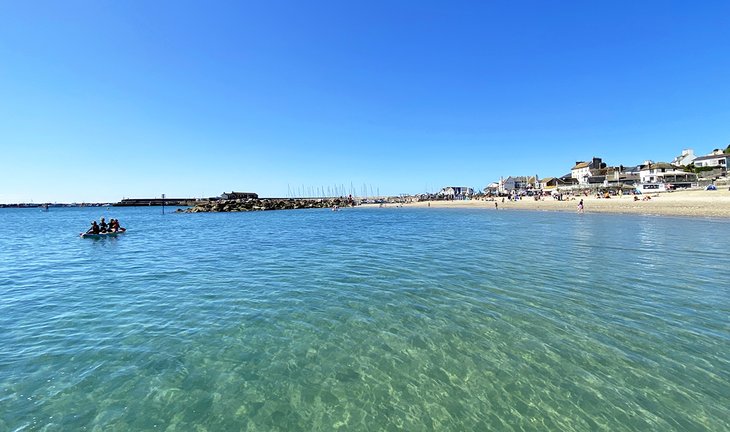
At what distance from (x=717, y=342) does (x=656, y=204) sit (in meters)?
56.1

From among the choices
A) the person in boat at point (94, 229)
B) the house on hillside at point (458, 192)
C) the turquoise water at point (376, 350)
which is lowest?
the turquoise water at point (376, 350)

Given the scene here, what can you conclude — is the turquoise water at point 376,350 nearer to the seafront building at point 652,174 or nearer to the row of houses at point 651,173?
the seafront building at point 652,174

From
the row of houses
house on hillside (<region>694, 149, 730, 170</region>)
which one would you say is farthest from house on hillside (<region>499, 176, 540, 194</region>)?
house on hillside (<region>694, 149, 730, 170</region>)

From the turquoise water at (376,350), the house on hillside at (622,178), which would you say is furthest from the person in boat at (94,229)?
the house on hillside at (622,178)

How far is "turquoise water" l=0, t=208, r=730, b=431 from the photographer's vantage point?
15.5 feet

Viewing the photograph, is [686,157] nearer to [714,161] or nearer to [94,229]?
[714,161]

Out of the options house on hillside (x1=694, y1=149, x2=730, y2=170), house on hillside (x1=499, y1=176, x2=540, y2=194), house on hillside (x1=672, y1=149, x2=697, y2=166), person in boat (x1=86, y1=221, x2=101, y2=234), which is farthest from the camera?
house on hillside (x1=499, y1=176, x2=540, y2=194)

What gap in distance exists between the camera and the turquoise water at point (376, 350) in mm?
4715

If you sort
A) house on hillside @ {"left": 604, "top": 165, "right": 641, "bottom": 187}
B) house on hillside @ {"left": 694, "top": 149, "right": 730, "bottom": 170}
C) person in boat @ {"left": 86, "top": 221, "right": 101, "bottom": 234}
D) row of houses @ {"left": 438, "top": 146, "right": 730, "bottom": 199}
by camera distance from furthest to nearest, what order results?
house on hillside @ {"left": 604, "top": 165, "right": 641, "bottom": 187} < house on hillside @ {"left": 694, "top": 149, "right": 730, "bottom": 170} < row of houses @ {"left": 438, "top": 146, "right": 730, "bottom": 199} < person in boat @ {"left": 86, "top": 221, "right": 101, "bottom": 234}

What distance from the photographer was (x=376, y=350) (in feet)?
21.9

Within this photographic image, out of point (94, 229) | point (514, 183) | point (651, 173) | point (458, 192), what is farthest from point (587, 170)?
point (94, 229)

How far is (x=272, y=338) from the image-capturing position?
7379 mm

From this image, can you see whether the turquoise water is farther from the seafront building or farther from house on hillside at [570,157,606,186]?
house on hillside at [570,157,606,186]

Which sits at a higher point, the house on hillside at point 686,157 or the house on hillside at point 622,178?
the house on hillside at point 686,157
